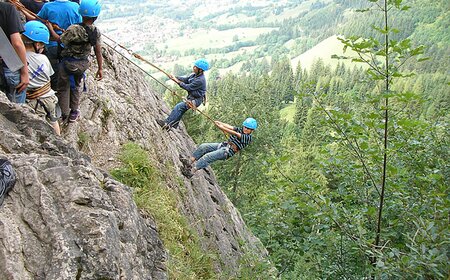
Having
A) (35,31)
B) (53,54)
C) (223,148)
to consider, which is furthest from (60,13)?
(223,148)

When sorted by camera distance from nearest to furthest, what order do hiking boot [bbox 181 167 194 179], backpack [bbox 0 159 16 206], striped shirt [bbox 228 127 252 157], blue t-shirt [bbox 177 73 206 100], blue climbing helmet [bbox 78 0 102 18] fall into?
backpack [bbox 0 159 16 206]
blue climbing helmet [bbox 78 0 102 18]
hiking boot [bbox 181 167 194 179]
striped shirt [bbox 228 127 252 157]
blue t-shirt [bbox 177 73 206 100]

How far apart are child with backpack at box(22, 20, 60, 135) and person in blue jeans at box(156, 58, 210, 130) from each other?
4.97 metres

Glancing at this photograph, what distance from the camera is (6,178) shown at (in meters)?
4.28

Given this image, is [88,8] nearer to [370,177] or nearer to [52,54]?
[52,54]

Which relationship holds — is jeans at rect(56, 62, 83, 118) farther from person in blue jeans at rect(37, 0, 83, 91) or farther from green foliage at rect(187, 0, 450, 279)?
green foliage at rect(187, 0, 450, 279)

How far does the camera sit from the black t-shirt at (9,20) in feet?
19.5

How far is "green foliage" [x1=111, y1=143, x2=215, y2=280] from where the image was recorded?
6.79 m

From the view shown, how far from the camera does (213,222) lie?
1127 centimetres

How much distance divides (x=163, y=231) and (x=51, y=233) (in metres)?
2.97

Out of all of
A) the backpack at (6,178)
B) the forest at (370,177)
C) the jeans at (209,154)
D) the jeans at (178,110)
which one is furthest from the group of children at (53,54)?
the jeans at (209,154)

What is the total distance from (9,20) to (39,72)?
107cm

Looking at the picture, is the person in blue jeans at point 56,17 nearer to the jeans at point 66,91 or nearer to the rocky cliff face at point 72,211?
the jeans at point 66,91

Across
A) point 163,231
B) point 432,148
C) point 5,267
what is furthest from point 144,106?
point 5,267

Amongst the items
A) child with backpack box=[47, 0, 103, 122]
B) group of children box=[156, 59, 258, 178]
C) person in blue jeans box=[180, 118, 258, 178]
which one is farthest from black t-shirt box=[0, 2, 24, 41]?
person in blue jeans box=[180, 118, 258, 178]
